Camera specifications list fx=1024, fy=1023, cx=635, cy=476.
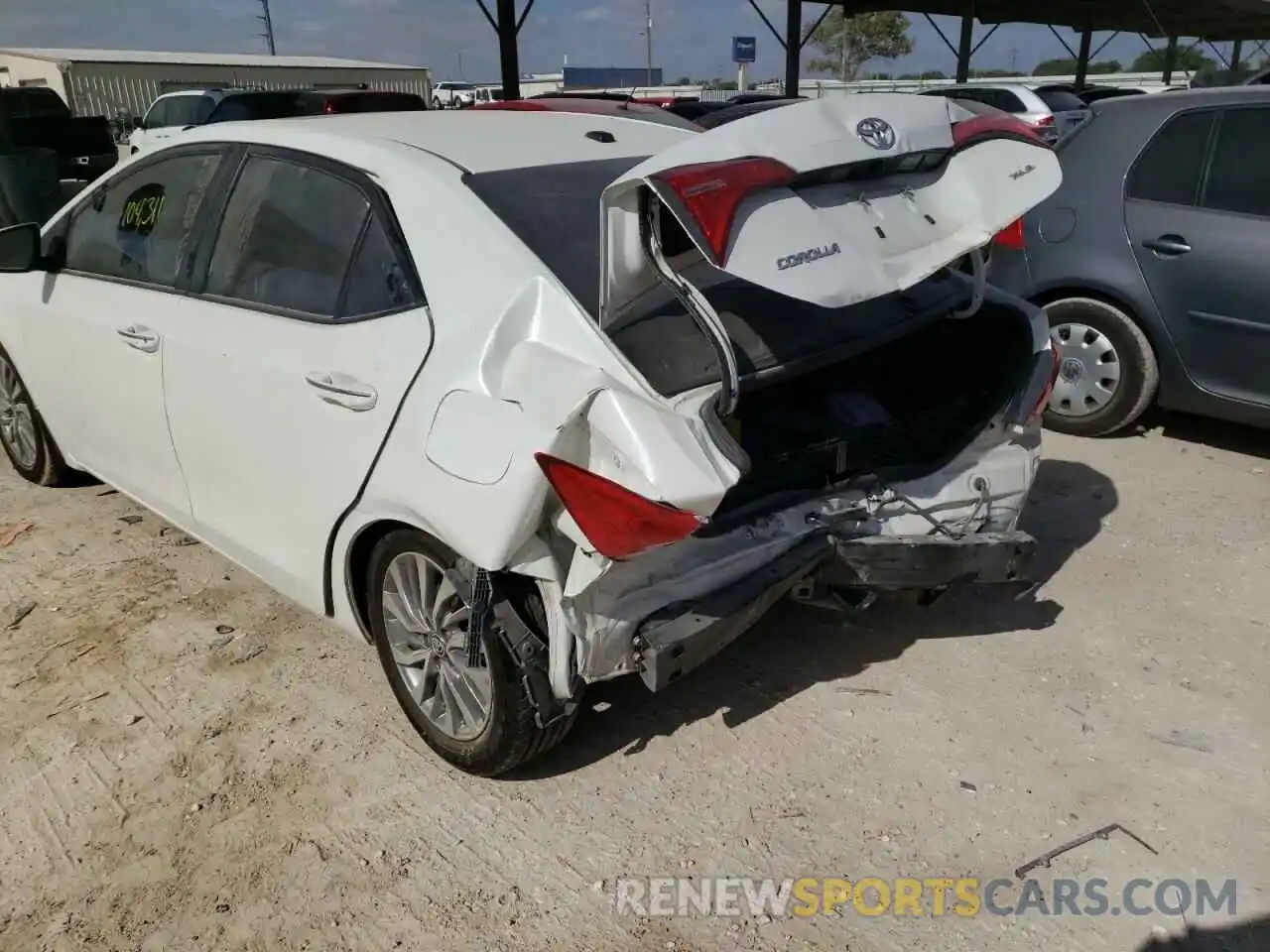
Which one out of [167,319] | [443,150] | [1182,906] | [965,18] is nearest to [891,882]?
[1182,906]

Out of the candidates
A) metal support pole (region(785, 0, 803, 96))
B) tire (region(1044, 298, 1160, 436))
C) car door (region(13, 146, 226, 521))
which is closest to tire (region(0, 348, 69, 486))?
car door (region(13, 146, 226, 521))

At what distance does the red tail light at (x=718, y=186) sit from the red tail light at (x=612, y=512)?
531mm

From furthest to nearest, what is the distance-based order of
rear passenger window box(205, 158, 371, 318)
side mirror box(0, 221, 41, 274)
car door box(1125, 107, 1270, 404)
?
car door box(1125, 107, 1270, 404) → side mirror box(0, 221, 41, 274) → rear passenger window box(205, 158, 371, 318)

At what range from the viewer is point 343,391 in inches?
107

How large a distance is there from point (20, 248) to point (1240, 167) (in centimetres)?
522

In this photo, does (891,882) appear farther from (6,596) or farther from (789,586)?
(6,596)

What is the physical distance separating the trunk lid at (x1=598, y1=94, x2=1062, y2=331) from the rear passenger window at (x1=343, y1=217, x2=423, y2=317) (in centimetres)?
62

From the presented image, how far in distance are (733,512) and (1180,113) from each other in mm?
3734

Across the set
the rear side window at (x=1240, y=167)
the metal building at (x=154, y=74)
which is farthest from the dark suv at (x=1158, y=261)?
the metal building at (x=154, y=74)

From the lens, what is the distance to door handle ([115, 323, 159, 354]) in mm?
3426

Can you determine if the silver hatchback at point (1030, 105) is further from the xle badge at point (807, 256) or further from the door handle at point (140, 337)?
the xle badge at point (807, 256)

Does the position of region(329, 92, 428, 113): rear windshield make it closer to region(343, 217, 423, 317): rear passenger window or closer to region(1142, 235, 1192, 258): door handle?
region(1142, 235, 1192, 258): door handle

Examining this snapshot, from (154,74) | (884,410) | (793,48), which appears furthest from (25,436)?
(154,74)

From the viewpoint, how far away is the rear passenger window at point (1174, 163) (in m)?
4.86
